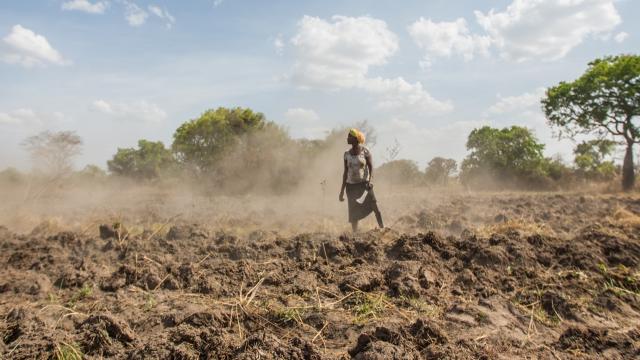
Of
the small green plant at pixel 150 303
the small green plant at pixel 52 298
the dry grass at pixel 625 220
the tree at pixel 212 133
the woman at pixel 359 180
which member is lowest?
the small green plant at pixel 52 298

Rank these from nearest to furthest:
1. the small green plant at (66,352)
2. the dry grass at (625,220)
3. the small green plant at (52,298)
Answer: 1. the small green plant at (66,352)
2. the small green plant at (52,298)
3. the dry grass at (625,220)

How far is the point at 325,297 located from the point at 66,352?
6.89 ft

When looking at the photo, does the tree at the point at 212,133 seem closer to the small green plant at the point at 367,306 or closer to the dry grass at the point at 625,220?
the dry grass at the point at 625,220

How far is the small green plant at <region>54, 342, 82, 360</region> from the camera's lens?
312 cm

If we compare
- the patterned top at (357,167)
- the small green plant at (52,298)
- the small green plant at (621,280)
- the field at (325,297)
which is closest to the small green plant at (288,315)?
the field at (325,297)

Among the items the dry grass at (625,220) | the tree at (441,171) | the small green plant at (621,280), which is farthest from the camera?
the tree at (441,171)

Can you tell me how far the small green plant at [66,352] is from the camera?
3.12 metres

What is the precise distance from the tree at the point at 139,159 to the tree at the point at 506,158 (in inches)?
859

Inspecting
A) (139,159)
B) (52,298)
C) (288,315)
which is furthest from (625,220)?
(139,159)

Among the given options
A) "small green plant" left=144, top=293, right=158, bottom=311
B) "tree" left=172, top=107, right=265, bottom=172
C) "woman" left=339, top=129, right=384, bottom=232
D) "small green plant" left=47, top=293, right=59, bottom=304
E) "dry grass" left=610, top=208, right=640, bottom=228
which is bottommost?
"small green plant" left=47, top=293, right=59, bottom=304

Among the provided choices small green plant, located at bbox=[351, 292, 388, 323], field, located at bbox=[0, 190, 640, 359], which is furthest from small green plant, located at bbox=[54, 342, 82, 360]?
small green plant, located at bbox=[351, 292, 388, 323]

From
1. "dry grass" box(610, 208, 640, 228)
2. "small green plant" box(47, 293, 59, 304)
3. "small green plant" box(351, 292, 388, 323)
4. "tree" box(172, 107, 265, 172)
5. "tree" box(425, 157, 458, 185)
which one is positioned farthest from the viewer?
"tree" box(425, 157, 458, 185)

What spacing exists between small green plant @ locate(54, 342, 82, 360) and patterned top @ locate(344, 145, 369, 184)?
5.39 metres

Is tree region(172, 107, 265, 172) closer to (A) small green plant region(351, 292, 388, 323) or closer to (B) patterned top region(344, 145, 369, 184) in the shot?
(B) patterned top region(344, 145, 369, 184)
